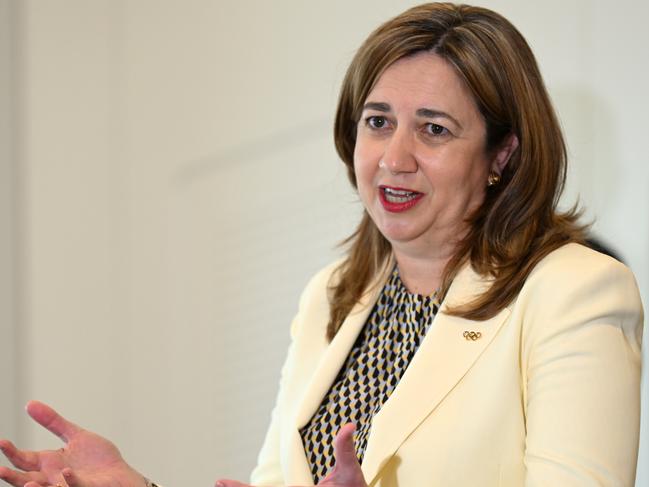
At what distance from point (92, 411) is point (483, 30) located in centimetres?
229

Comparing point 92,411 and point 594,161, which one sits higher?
point 594,161

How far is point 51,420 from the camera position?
5.48 feet

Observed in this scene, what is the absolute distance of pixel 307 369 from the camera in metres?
2.05

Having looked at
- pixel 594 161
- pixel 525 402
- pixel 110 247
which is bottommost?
pixel 110 247

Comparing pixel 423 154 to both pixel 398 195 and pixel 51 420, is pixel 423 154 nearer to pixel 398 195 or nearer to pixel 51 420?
pixel 398 195

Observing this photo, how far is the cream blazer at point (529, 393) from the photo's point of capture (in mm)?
1519

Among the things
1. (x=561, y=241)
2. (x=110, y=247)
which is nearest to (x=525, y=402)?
(x=561, y=241)

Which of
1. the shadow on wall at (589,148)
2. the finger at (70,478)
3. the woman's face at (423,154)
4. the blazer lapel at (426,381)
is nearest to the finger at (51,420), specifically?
the finger at (70,478)

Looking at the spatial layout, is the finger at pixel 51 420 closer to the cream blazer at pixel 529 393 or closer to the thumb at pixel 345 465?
the cream blazer at pixel 529 393

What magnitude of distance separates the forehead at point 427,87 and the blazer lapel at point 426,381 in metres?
0.41

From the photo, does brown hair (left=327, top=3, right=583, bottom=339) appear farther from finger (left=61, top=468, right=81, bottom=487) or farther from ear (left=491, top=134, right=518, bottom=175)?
finger (left=61, top=468, right=81, bottom=487)

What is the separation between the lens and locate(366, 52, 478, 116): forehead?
181 centimetres

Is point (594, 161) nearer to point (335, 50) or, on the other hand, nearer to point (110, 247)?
point (335, 50)

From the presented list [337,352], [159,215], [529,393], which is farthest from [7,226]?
[529,393]
